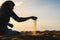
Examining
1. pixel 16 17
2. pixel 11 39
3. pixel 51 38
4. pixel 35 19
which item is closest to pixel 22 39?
pixel 11 39

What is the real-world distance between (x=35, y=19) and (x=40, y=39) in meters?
3.03

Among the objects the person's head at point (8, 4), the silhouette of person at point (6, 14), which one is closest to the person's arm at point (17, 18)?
the silhouette of person at point (6, 14)

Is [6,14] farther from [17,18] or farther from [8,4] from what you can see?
[17,18]

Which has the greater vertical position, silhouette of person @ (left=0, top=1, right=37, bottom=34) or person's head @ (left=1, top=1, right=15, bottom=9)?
person's head @ (left=1, top=1, right=15, bottom=9)

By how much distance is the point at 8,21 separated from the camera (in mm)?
12797

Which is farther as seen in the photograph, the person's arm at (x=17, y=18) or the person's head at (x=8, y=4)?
the person's arm at (x=17, y=18)

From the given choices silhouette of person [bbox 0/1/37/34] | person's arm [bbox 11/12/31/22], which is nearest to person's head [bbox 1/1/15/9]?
silhouette of person [bbox 0/1/37/34]

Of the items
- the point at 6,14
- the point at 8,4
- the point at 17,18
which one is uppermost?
the point at 8,4

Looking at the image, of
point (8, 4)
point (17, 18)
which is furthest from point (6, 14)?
point (17, 18)

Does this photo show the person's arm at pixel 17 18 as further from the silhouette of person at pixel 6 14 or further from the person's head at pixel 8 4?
the person's head at pixel 8 4

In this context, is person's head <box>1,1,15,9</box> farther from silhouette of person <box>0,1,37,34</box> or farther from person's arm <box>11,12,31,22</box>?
person's arm <box>11,12,31,22</box>

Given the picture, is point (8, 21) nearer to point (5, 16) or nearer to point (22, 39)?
point (5, 16)

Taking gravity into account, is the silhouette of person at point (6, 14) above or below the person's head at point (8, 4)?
below

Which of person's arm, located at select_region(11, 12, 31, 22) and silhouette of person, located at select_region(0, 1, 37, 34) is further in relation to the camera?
person's arm, located at select_region(11, 12, 31, 22)
